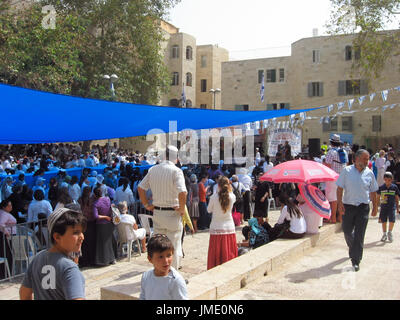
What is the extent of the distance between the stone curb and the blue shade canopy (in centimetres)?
297

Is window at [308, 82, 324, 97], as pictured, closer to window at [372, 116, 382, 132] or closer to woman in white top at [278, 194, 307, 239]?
window at [372, 116, 382, 132]

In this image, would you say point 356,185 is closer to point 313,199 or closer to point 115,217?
point 313,199

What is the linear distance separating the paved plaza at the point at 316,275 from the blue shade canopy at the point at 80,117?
2434 millimetres

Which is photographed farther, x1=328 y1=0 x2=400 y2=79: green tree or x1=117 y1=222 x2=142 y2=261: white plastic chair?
x1=328 y1=0 x2=400 y2=79: green tree

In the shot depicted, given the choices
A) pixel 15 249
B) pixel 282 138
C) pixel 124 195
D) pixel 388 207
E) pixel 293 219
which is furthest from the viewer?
pixel 282 138

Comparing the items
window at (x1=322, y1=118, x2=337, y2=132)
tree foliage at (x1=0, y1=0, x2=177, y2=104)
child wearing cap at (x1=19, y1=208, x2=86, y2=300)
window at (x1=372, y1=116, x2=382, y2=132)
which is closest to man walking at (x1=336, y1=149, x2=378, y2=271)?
child wearing cap at (x1=19, y1=208, x2=86, y2=300)

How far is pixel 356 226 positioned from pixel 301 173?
1.62m

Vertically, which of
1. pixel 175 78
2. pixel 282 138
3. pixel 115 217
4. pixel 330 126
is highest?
pixel 175 78

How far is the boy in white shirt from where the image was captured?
269 cm

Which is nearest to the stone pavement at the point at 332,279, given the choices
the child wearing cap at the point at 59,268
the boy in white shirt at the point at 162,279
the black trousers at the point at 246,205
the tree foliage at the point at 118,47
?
the boy in white shirt at the point at 162,279

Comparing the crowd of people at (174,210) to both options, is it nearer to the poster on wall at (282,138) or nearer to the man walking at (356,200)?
the man walking at (356,200)

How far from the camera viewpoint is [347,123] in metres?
29.7

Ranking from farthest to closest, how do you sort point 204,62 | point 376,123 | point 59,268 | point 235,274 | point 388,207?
point 204,62 → point 376,123 → point 388,207 → point 235,274 → point 59,268

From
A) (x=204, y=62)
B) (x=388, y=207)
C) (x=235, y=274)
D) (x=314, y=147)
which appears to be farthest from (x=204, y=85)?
(x=235, y=274)
